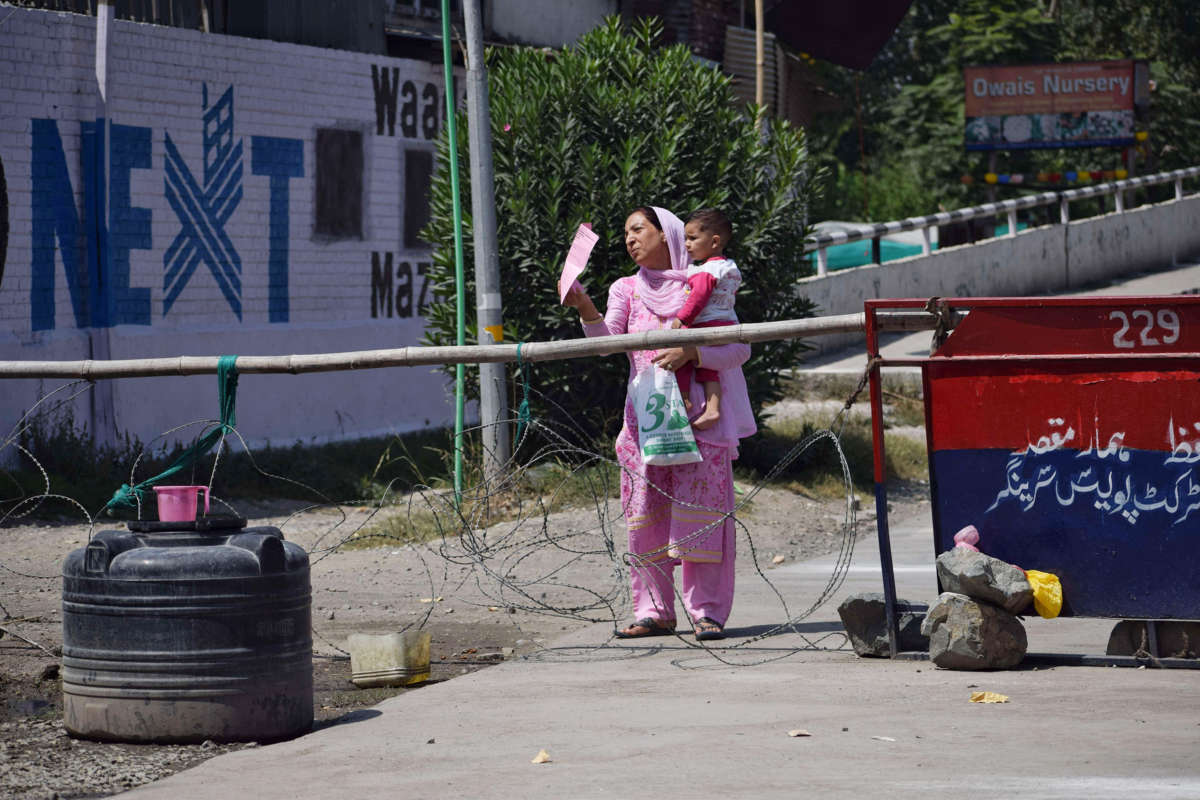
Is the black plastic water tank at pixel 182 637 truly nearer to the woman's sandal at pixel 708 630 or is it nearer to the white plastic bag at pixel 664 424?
the white plastic bag at pixel 664 424

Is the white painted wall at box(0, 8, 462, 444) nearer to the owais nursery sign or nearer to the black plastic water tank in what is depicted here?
the black plastic water tank

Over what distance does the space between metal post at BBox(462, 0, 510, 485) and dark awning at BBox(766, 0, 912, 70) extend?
14.5 m

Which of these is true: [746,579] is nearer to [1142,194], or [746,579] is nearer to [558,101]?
[558,101]

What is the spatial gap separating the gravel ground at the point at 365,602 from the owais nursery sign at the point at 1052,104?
18.3m

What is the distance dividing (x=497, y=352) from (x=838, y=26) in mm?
20041

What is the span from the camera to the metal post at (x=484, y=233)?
38.3ft

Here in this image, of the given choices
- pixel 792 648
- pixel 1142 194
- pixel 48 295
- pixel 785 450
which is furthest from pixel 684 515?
pixel 1142 194

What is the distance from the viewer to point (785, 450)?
535 inches

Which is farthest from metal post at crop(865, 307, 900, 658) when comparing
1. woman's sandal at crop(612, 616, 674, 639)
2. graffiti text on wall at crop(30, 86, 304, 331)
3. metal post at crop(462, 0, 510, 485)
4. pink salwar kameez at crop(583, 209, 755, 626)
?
graffiti text on wall at crop(30, 86, 304, 331)

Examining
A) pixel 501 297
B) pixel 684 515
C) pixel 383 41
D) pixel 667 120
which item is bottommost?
pixel 684 515

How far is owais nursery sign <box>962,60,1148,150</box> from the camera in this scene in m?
29.8

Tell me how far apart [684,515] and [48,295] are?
7473 millimetres

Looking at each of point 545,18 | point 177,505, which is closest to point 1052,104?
point 545,18

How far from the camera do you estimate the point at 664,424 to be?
7488 mm
